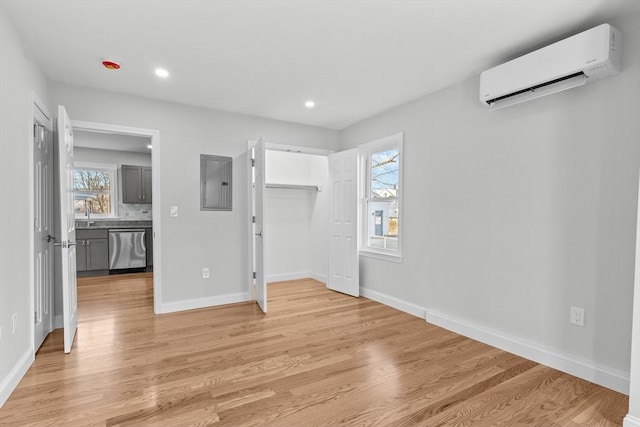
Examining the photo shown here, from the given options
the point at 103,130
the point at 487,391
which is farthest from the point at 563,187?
the point at 103,130

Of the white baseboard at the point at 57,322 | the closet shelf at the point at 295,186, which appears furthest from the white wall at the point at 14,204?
the closet shelf at the point at 295,186

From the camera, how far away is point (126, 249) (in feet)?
20.2

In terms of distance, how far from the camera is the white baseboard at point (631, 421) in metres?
1.70

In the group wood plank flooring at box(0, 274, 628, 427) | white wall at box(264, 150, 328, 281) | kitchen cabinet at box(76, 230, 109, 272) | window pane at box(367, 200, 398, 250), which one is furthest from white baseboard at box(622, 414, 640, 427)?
kitchen cabinet at box(76, 230, 109, 272)

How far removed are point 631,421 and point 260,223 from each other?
336 centimetres

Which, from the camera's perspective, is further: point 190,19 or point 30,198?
point 30,198

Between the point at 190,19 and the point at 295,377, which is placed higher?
the point at 190,19

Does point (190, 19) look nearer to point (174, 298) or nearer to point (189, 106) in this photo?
point (189, 106)

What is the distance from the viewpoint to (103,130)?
347cm

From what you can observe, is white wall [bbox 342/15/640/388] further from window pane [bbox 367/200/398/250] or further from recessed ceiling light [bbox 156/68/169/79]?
recessed ceiling light [bbox 156/68/169/79]

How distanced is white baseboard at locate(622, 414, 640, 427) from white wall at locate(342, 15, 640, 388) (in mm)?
499

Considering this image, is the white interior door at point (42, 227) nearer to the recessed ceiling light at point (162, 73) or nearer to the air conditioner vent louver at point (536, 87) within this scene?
the recessed ceiling light at point (162, 73)

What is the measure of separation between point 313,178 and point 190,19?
363cm

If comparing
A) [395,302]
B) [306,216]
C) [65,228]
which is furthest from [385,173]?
[65,228]
